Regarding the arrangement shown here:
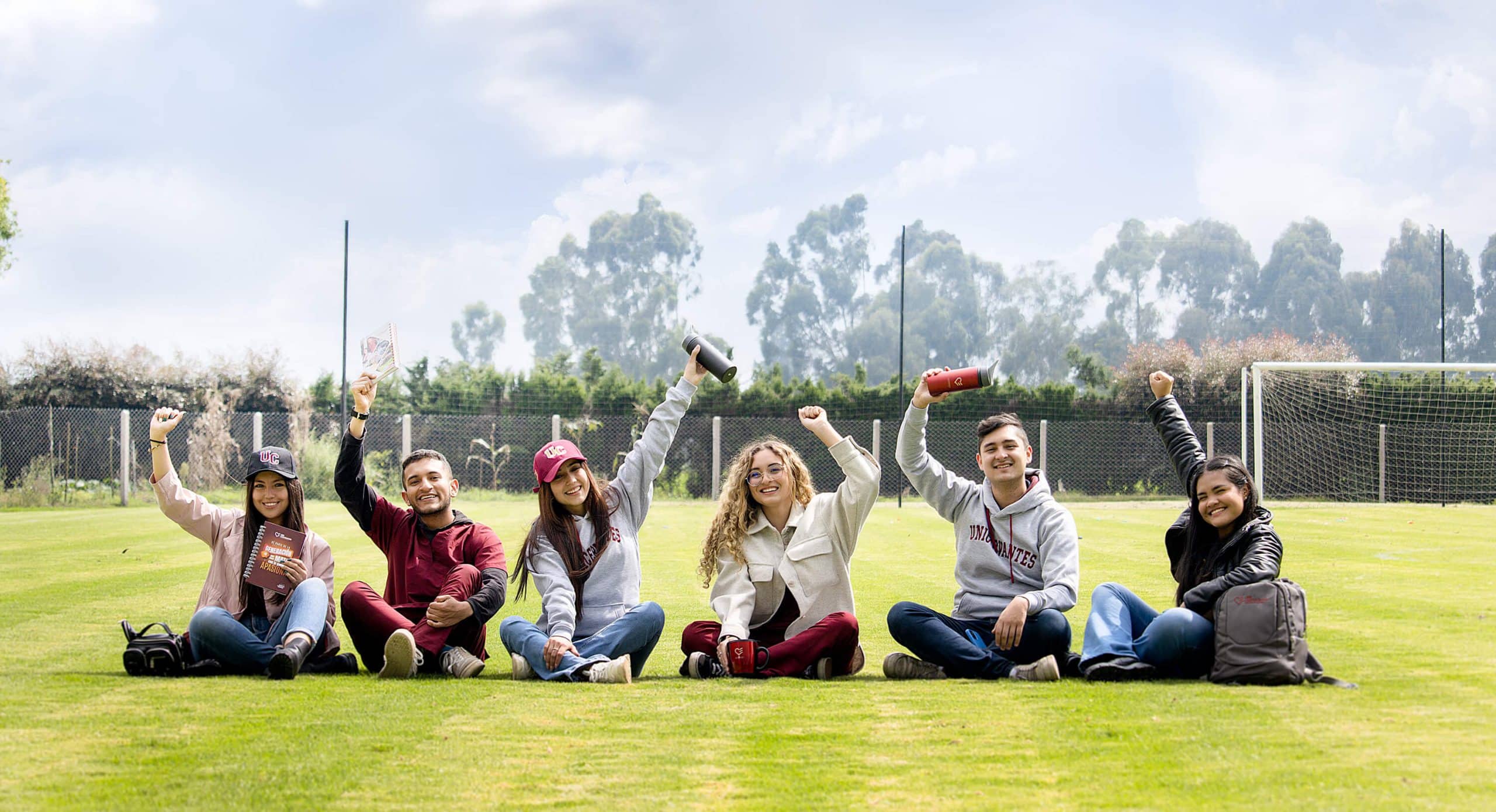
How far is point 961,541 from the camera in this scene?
500 centimetres

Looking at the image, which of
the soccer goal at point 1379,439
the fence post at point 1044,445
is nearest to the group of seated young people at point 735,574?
the soccer goal at point 1379,439

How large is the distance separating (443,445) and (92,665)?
62.0ft

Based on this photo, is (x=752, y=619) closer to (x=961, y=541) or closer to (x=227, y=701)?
(x=961, y=541)

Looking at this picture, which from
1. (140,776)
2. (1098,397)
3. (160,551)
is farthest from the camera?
(1098,397)

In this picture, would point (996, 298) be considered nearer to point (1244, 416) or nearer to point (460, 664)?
point (1244, 416)

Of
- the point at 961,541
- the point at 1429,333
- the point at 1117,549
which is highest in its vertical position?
the point at 1429,333

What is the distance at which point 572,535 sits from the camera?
4859mm

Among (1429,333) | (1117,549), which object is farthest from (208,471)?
(1429,333)

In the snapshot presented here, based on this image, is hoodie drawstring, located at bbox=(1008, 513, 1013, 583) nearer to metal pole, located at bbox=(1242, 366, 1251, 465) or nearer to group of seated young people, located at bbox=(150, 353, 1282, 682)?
group of seated young people, located at bbox=(150, 353, 1282, 682)

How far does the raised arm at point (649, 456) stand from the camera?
5070 millimetres

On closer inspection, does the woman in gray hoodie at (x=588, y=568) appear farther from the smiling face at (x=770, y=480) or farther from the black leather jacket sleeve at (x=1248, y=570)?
the black leather jacket sleeve at (x=1248, y=570)

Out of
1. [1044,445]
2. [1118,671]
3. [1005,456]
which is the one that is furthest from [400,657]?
[1044,445]

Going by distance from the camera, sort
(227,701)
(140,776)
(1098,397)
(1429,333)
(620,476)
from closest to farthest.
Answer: (140,776) → (227,701) → (620,476) → (1098,397) → (1429,333)

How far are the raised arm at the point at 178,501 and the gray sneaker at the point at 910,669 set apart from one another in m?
2.94
